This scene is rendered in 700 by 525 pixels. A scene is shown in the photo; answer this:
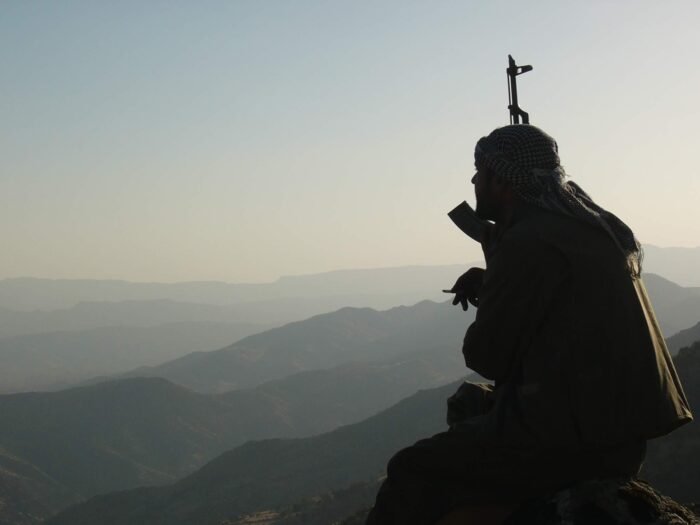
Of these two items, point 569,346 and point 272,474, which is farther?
point 272,474

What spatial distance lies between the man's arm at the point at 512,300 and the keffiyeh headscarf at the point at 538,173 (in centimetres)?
27

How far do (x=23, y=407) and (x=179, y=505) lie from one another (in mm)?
89135

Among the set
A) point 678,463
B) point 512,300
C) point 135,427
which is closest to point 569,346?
point 512,300

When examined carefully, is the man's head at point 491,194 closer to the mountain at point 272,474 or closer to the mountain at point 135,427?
the mountain at point 272,474

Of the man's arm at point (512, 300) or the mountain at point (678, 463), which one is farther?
the mountain at point (678, 463)

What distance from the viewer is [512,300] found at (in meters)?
3.28

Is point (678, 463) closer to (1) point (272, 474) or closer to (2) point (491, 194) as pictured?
(2) point (491, 194)

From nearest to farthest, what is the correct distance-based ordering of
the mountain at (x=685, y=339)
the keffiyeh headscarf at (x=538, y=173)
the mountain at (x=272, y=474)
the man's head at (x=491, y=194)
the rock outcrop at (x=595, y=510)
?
the rock outcrop at (x=595, y=510)
the keffiyeh headscarf at (x=538, y=173)
the man's head at (x=491, y=194)
the mountain at (x=685, y=339)
the mountain at (x=272, y=474)

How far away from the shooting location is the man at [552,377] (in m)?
3.19

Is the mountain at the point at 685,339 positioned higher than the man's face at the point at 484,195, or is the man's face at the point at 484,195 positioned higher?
the man's face at the point at 484,195

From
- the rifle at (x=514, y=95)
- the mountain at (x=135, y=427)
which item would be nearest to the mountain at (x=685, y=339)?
the rifle at (x=514, y=95)

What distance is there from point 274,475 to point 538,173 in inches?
3205

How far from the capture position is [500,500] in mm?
A: 3338

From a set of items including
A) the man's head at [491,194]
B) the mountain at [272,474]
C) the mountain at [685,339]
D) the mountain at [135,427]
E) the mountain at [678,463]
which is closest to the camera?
the man's head at [491,194]
